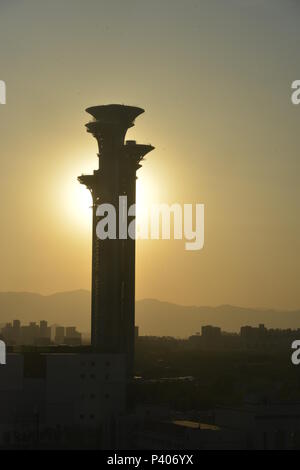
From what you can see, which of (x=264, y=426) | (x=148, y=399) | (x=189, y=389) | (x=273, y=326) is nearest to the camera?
(x=264, y=426)

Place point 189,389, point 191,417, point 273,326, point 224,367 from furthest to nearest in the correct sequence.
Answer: point 273,326 → point 224,367 → point 189,389 → point 191,417

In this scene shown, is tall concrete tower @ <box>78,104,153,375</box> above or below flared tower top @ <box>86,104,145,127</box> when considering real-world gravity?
below

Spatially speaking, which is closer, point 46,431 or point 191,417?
point 46,431

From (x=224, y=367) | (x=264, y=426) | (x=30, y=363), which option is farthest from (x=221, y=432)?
(x=224, y=367)

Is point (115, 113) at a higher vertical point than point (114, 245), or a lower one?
higher

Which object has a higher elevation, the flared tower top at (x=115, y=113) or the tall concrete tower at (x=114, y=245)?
the flared tower top at (x=115, y=113)

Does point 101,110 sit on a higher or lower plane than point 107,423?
higher

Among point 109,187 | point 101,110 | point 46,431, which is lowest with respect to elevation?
point 46,431

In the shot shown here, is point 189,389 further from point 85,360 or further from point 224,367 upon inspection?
point 224,367
